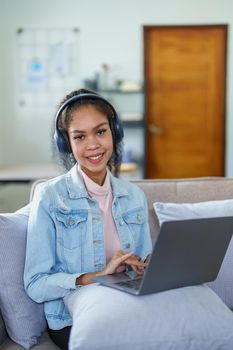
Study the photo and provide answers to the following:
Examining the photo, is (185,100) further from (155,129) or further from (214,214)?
(214,214)

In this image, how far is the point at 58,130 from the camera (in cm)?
185

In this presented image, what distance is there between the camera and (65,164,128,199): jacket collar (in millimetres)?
1764

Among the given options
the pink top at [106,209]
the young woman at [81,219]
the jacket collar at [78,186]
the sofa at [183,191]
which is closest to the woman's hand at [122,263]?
the young woman at [81,219]

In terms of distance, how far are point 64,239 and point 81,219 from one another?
0.27 ft

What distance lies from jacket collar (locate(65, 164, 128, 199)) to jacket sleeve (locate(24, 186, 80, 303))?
10 cm

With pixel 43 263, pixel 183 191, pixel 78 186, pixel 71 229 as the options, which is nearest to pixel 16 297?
pixel 43 263

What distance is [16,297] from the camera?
1.67 m

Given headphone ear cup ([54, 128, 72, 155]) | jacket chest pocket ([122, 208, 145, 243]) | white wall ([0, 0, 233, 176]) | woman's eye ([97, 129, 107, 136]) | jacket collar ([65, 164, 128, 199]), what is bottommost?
jacket chest pocket ([122, 208, 145, 243])

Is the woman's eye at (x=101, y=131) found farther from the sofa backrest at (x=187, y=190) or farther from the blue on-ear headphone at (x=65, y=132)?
the sofa backrest at (x=187, y=190)

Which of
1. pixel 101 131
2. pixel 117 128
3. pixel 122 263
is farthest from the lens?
pixel 117 128

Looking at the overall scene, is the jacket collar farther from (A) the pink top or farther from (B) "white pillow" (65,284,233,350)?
(B) "white pillow" (65,284,233,350)

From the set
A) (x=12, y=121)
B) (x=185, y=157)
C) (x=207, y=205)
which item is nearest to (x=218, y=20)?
(x=185, y=157)

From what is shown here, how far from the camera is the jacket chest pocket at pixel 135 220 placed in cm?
183

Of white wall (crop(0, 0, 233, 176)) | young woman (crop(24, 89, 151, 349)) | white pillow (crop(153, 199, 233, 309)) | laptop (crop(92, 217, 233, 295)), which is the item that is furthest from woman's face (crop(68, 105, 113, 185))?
white wall (crop(0, 0, 233, 176))
